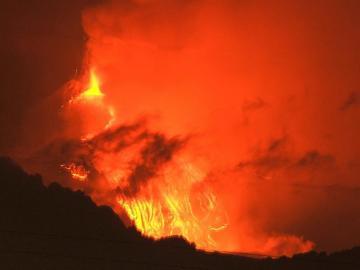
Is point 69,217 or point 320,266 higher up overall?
point 69,217

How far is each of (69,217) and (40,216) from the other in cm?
358

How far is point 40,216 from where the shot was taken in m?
62.6

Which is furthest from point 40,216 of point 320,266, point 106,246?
point 320,266

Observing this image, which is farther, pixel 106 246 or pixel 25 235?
pixel 106 246

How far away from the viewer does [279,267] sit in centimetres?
6225

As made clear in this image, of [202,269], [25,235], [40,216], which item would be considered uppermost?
[40,216]

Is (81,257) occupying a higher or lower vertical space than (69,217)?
lower

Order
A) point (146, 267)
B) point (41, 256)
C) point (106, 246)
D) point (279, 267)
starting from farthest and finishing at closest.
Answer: point (279, 267) < point (106, 246) < point (146, 267) < point (41, 256)

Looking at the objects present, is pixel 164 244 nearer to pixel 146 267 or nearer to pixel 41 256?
pixel 146 267

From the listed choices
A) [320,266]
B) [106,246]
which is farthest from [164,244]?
[320,266]

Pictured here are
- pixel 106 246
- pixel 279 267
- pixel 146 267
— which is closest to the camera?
pixel 146 267

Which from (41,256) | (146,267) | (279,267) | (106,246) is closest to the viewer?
(41,256)

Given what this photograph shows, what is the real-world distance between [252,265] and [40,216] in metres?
16.1

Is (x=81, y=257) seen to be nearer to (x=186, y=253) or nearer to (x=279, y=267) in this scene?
(x=186, y=253)
